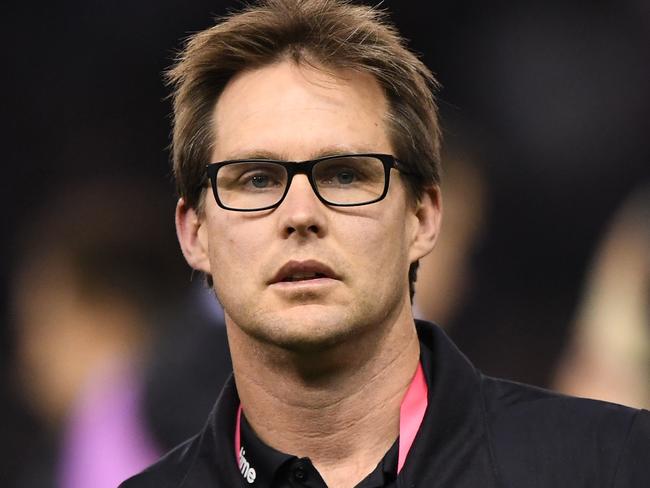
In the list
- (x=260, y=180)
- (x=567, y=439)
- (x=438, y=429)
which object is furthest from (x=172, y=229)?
(x=567, y=439)

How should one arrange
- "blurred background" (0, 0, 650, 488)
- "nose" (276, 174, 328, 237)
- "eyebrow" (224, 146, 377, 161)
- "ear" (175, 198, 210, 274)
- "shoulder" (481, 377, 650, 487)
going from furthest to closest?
1. "blurred background" (0, 0, 650, 488)
2. "ear" (175, 198, 210, 274)
3. "eyebrow" (224, 146, 377, 161)
4. "nose" (276, 174, 328, 237)
5. "shoulder" (481, 377, 650, 487)

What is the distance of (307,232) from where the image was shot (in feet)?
10.6

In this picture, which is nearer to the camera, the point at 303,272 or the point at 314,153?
the point at 303,272

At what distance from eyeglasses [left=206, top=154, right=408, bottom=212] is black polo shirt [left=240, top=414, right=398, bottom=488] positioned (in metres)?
0.66

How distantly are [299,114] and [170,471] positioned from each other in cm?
112

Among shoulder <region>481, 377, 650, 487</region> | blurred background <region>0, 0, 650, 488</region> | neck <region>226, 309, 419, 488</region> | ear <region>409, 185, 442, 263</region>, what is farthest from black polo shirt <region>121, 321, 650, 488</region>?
blurred background <region>0, 0, 650, 488</region>

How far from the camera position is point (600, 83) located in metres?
5.11

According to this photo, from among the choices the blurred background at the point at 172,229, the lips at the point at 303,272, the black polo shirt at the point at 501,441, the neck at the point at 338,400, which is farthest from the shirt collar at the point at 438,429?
the blurred background at the point at 172,229

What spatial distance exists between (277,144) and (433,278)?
5.97 feet

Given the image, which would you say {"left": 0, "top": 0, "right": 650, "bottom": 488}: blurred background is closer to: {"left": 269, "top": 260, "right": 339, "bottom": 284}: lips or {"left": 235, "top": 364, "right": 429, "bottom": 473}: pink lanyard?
{"left": 235, "top": 364, "right": 429, "bottom": 473}: pink lanyard

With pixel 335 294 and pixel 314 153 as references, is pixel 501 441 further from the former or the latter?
pixel 314 153

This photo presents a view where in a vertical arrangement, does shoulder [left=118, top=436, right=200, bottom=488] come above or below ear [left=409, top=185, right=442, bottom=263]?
below

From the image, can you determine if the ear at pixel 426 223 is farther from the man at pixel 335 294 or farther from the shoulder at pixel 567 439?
the shoulder at pixel 567 439

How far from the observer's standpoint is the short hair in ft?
11.7
